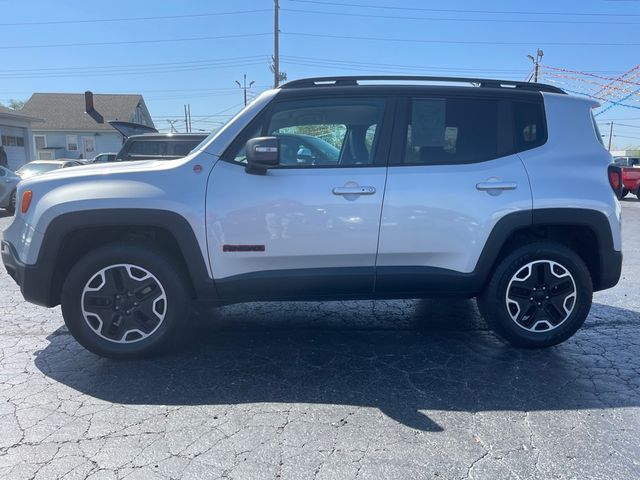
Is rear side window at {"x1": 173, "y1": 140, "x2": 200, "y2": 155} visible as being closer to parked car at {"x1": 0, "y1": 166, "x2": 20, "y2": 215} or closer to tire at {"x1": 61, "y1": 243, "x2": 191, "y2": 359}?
tire at {"x1": 61, "y1": 243, "x2": 191, "y2": 359}

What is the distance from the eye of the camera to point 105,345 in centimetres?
364

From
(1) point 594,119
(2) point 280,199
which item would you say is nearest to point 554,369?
(1) point 594,119

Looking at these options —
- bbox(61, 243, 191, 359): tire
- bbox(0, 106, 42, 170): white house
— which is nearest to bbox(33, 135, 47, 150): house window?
bbox(0, 106, 42, 170): white house

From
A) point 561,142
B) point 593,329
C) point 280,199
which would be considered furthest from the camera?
point 593,329

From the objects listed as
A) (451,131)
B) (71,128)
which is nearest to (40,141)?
(71,128)

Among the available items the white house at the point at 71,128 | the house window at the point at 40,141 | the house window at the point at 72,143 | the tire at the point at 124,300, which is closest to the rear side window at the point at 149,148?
the tire at the point at 124,300

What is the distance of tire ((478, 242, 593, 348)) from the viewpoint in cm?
382

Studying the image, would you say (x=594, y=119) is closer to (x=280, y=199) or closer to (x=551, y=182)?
(x=551, y=182)

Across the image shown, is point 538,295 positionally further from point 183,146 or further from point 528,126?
point 183,146

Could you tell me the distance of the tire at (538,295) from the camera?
3818 mm

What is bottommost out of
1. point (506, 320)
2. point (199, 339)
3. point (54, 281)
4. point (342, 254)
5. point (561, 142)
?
point (199, 339)

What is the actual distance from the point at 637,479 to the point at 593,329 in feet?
7.76

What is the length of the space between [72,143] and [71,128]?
3.93 feet

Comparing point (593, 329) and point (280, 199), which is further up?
point (280, 199)
